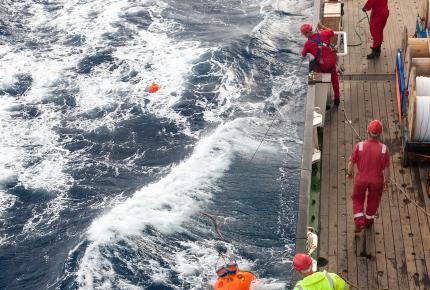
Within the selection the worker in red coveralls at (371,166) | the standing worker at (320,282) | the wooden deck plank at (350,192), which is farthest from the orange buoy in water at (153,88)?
the standing worker at (320,282)

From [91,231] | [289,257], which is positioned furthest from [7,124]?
[289,257]

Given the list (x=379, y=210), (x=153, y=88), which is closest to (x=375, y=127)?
(x=379, y=210)

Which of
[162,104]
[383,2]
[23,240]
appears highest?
[383,2]

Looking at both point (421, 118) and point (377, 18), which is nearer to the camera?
point (421, 118)

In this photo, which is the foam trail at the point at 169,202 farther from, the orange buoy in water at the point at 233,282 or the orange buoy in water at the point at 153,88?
the orange buoy in water at the point at 233,282

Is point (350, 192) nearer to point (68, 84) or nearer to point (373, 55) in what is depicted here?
point (373, 55)

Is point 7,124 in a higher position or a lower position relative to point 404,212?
lower

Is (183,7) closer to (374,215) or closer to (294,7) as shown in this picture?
(294,7)
